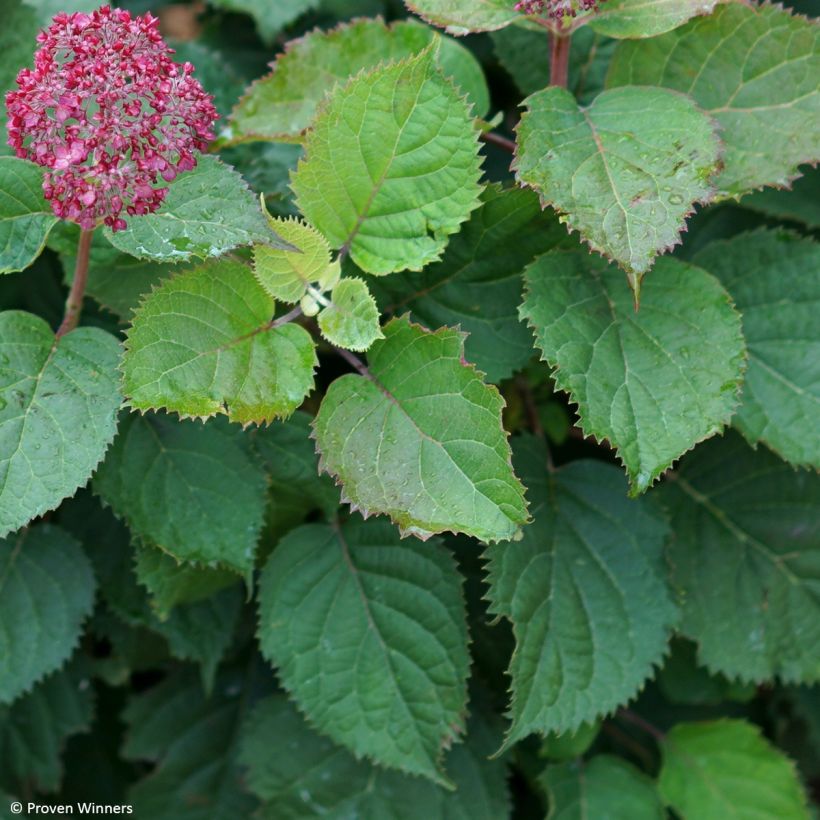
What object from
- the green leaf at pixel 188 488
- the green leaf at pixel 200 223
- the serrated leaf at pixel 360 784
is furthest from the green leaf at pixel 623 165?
the serrated leaf at pixel 360 784

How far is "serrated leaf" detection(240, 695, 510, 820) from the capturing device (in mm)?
1486

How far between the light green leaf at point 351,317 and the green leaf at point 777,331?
1.88 feet

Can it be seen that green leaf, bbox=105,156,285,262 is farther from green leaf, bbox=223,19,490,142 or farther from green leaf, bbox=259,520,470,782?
green leaf, bbox=259,520,470,782

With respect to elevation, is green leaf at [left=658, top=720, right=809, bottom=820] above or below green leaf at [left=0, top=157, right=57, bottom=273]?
below

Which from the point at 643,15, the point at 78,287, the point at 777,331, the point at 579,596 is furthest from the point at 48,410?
the point at 777,331

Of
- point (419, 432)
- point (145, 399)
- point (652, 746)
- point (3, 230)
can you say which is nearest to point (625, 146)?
point (419, 432)

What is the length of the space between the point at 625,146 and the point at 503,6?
0.81 ft

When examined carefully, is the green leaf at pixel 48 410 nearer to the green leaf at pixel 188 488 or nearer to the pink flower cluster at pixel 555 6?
the green leaf at pixel 188 488

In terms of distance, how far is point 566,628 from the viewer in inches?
50.9

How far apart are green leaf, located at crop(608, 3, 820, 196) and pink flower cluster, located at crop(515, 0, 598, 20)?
0.22 meters

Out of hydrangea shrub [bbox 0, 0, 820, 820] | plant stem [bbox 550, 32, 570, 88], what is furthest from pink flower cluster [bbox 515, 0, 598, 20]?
plant stem [bbox 550, 32, 570, 88]

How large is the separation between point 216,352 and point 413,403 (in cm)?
24

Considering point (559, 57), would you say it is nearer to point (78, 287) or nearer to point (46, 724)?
point (78, 287)

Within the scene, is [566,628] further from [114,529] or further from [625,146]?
[114,529]
